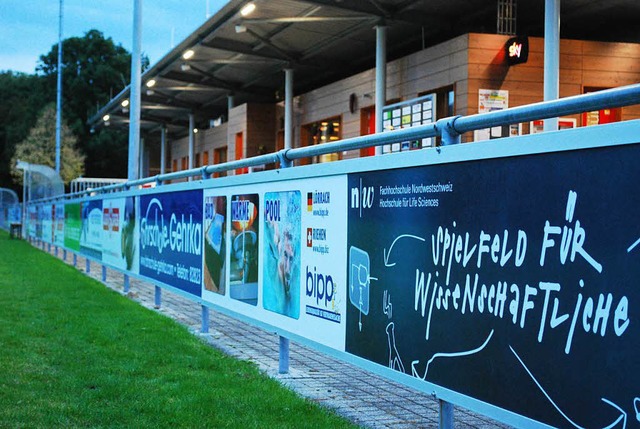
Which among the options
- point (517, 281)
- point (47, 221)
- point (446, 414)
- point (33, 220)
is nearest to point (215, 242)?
point (446, 414)

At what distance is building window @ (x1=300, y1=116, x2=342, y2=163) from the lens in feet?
83.8

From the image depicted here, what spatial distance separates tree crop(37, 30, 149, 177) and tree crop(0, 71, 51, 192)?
1515 millimetres

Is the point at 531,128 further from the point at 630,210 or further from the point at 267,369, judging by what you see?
the point at 630,210

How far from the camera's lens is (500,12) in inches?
714

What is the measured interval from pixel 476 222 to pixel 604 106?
0.83 m

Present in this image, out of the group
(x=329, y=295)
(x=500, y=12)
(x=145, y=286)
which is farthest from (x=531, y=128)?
(x=329, y=295)

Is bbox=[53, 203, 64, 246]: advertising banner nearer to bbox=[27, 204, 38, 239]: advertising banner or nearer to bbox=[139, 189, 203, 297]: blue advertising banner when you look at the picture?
bbox=[27, 204, 38, 239]: advertising banner

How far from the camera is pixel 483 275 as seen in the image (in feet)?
12.7

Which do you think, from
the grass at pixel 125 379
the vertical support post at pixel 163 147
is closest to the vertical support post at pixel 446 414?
the grass at pixel 125 379

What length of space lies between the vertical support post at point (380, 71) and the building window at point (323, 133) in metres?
4.01

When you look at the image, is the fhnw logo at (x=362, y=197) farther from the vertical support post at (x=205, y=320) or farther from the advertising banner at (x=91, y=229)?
the advertising banner at (x=91, y=229)

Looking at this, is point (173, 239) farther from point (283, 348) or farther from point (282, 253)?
point (282, 253)

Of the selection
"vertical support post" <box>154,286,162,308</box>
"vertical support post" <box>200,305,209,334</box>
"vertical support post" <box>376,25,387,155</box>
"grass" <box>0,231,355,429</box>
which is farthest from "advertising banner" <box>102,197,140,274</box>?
"vertical support post" <box>376,25,387,155</box>

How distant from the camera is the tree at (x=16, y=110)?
239 feet
